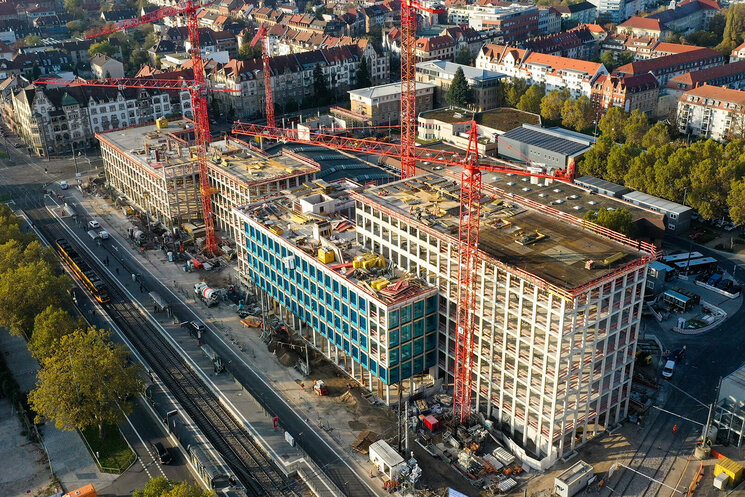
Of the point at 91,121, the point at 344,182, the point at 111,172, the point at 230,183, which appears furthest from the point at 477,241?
the point at 91,121

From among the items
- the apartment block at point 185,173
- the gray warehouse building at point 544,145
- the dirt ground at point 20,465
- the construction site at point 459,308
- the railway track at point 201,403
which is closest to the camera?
the construction site at point 459,308

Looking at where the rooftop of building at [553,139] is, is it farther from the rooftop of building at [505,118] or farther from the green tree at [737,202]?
the green tree at [737,202]

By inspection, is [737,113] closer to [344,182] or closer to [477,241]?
[344,182]

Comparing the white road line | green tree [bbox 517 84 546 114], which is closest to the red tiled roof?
green tree [bbox 517 84 546 114]

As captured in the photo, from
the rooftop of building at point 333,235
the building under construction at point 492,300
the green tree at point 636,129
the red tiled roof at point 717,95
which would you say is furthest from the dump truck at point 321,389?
the red tiled roof at point 717,95

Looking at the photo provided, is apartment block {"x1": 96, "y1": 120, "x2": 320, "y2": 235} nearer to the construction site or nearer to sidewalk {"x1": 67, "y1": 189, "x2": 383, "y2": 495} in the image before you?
sidewalk {"x1": 67, "y1": 189, "x2": 383, "y2": 495}
